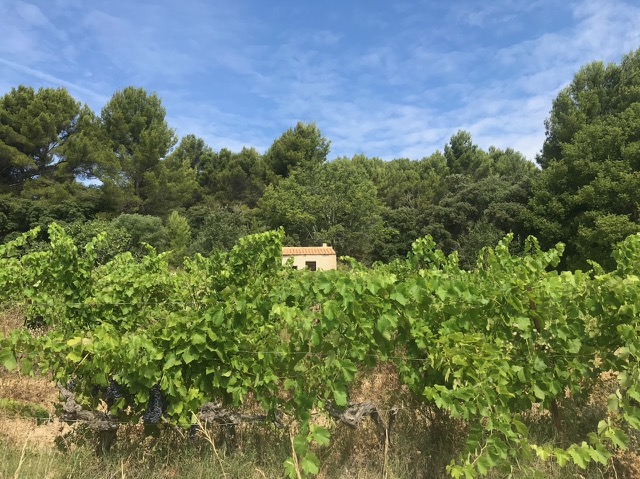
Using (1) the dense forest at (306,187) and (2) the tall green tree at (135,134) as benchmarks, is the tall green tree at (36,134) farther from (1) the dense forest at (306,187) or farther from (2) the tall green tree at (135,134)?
(2) the tall green tree at (135,134)

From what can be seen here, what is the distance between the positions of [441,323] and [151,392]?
151 centimetres

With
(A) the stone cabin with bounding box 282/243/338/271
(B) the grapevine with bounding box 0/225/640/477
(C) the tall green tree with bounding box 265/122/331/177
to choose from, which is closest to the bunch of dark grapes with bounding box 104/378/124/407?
(B) the grapevine with bounding box 0/225/640/477

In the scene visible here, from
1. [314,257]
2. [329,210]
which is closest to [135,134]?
[329,210]

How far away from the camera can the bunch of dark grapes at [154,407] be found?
217 centimetres

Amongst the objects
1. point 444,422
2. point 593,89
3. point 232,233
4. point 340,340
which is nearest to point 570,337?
point 444,422

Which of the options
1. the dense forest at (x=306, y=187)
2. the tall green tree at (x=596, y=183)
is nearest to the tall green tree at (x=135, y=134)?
the dense forest at (x=306, y=187)

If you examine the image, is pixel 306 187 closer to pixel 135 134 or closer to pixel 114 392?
pixel 135 134

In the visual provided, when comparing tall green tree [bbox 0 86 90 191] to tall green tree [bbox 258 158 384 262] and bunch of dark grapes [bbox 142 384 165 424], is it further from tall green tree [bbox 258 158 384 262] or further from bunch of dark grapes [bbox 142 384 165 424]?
bunch of dark grapes [bbox 142 384 165 424]

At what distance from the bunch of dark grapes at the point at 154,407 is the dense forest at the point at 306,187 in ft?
49.7

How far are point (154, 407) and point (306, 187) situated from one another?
2835cm

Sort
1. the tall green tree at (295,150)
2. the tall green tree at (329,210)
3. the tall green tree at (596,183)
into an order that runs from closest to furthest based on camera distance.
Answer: the tall green tree at (596,183), the tall green tree at (329,210), the tall green tree at (295,150)

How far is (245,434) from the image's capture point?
2.39 meters

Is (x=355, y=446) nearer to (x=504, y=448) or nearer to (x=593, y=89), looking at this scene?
(x=504, y=448)

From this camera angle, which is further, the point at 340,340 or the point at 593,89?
the point at 593,89
